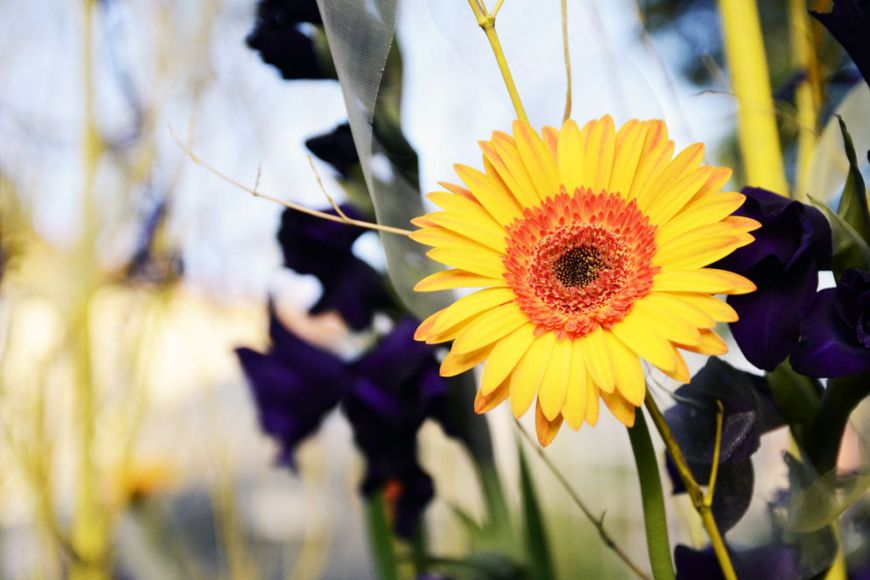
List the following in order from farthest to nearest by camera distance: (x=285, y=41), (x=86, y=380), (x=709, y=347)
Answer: (x=86, y=380), (x=285, y=41), (x=709, y=347)

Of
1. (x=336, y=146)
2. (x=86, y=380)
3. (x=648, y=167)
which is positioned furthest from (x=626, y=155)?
(x=86, y=380)

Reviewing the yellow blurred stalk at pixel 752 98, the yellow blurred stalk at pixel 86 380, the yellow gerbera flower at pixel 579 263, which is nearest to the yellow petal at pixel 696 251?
the yellow gerbera flower at pixel 579 263

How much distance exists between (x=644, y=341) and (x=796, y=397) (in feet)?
0.24

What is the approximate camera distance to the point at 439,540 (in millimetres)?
405

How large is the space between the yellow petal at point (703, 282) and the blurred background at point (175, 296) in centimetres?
14

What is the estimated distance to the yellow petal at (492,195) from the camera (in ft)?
0.52

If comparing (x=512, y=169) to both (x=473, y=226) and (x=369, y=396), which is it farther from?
(x=369, y=396)

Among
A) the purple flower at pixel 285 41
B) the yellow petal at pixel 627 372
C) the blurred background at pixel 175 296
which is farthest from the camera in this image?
the blurred background at pixel 175 296

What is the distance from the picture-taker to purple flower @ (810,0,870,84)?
0.17 m

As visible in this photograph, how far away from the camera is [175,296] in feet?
1.43

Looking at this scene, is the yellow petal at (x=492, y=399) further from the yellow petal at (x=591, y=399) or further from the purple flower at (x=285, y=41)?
the purple flower at (x=285, y=41)

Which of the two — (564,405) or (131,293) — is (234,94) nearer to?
(131,293)

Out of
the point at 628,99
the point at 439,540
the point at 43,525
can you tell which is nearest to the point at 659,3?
the point at 628,99

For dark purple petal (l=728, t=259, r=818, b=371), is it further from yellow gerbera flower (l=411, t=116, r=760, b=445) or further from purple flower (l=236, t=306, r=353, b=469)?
purple flower (l=236, t=306, r=353, b=469)
